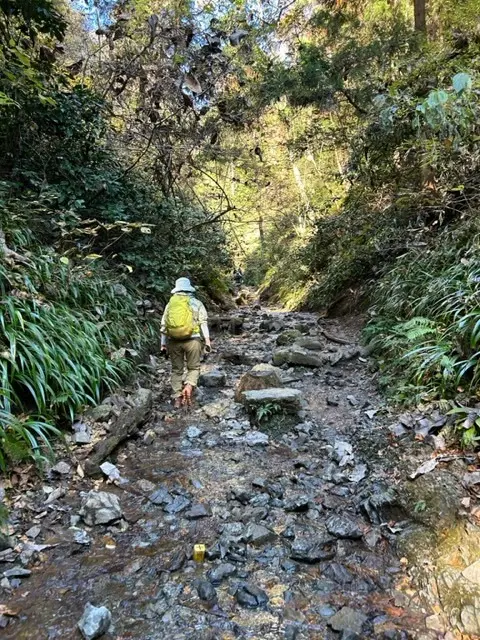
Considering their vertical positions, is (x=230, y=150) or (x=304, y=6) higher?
(x=304, y=6)

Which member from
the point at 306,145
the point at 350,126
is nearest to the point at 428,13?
the point at 350,126

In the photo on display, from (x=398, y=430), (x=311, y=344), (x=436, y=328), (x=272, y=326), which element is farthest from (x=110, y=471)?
(x=272, y=326)

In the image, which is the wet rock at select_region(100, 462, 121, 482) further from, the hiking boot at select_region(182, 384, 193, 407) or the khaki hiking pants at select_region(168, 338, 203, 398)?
the khaki hiking pants at select_region(168, 338, 203, 398)

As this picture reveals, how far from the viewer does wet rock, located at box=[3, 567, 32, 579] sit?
271cm

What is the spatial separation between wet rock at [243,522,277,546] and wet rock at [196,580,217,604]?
1.65ft

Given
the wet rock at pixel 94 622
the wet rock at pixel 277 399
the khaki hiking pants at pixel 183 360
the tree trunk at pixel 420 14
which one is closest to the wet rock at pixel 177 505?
the wet rock at pixel 94 622

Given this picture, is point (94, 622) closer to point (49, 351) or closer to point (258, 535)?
point (258, 535)

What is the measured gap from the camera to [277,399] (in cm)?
527

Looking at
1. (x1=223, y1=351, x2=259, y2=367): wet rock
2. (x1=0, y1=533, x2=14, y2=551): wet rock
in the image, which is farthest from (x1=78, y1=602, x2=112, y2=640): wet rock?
(x1=223, y1=351, x2=259, y2=367): wet rock

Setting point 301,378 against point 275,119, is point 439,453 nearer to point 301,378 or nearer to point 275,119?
point 301,378

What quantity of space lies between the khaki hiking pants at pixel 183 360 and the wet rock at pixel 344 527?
3.31 metres

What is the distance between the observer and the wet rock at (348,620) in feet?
7.62

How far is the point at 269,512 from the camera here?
3449 millimetres

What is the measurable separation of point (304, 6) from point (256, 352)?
8.75 metres
